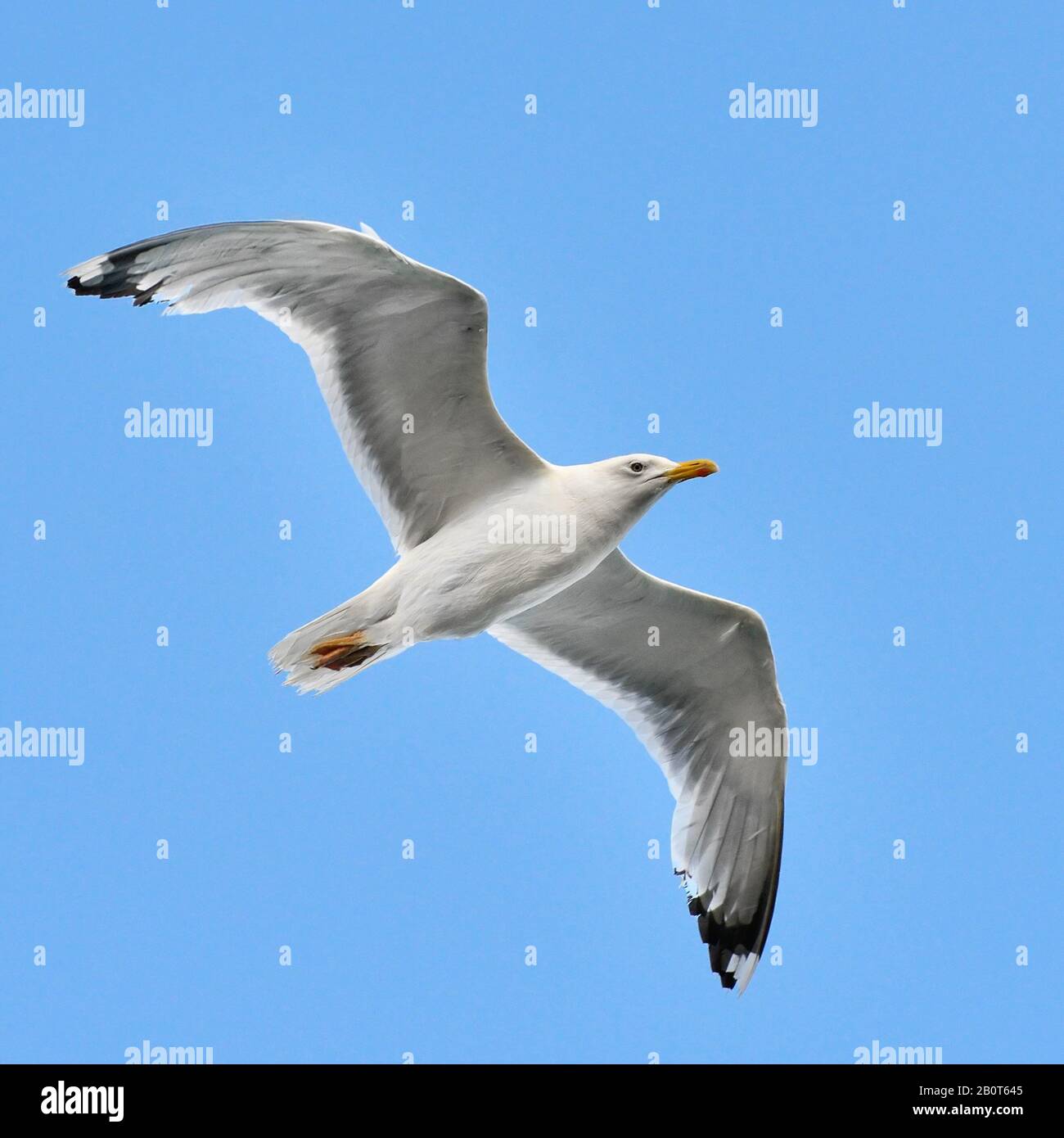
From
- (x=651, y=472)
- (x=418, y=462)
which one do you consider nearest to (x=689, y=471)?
(x=651, y=472)

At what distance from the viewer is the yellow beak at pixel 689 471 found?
8.11 m

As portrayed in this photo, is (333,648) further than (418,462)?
No

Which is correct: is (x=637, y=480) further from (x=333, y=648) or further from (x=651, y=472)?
(x=333, y=648)

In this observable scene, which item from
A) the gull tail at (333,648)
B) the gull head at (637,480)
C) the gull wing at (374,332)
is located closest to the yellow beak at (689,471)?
the gull head at (637,480)

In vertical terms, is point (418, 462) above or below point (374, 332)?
below

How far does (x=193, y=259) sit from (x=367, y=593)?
1.72 meters

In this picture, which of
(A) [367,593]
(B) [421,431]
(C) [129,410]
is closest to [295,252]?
(B) [421,431]

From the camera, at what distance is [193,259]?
7926 mm

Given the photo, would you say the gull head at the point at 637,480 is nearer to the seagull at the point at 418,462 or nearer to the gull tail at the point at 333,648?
the seagull at the point at 418,462

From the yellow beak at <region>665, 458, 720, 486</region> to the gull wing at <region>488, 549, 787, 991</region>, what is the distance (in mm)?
1193

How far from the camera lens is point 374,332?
26.6 feet

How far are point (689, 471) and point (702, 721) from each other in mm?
1881

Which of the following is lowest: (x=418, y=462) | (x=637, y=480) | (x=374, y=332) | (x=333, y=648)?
(x=333, y=648)

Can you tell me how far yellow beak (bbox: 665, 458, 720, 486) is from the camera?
8.11 metres
